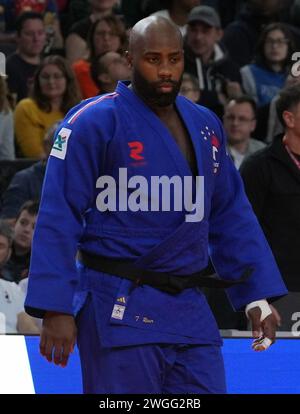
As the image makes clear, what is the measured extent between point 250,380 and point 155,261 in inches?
53.4

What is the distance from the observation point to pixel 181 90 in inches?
330

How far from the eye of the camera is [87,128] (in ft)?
13.1

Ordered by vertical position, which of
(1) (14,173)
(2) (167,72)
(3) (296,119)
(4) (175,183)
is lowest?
(1) (14,173)

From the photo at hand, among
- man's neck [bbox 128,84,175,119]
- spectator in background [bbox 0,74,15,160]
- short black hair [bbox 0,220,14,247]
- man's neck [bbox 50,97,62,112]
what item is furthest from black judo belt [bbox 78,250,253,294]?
man's neck [bbox 50,97,62,112]

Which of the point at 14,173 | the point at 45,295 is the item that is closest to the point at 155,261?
the point at 45,295

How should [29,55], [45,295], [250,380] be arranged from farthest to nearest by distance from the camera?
1. [29,55]
2. [250,380]
3. [45,295]

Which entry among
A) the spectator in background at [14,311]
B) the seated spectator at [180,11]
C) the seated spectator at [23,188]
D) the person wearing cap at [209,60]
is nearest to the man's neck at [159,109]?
the spectator in background at [14,311]

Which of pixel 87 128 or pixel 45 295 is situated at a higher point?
pixel 87 128

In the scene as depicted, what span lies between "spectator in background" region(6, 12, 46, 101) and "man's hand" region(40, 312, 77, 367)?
512cm

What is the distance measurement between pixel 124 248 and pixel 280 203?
226 centimetres

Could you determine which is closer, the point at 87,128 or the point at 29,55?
the point at 87,128

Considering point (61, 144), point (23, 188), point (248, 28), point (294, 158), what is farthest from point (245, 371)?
point (248, 28)

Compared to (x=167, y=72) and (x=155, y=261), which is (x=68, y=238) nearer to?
(x=155, y=261)

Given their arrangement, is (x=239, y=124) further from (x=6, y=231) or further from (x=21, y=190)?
(x=6, y=231)
